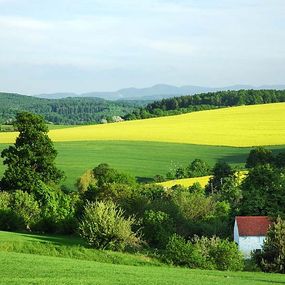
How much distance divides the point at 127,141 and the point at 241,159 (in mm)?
23669

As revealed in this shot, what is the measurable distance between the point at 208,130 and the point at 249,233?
66185 millimetres

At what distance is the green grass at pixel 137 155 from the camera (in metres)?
81.0

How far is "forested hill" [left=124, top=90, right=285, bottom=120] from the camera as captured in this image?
154625 millimetres

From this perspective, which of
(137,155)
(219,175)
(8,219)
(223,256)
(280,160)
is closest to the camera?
(223,256)

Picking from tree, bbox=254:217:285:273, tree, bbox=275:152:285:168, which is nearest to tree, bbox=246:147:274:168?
tree, bbox=275:152:285:168

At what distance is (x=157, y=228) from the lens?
43.0 meters

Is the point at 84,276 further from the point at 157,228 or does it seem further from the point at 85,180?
the point at 85,180

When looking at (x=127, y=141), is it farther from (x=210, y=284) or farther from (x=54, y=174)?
(x=210, y=284)

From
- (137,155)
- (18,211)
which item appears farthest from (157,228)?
(137,155)

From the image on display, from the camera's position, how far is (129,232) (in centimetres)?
3869

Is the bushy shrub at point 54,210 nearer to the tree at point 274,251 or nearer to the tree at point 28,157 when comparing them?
the tree at point 28,157

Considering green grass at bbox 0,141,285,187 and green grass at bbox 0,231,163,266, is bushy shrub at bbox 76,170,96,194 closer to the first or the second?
green grass at bbox 0,141,285,187

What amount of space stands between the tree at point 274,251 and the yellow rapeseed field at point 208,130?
184 feet

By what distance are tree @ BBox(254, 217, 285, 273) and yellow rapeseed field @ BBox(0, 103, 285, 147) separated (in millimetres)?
56221
